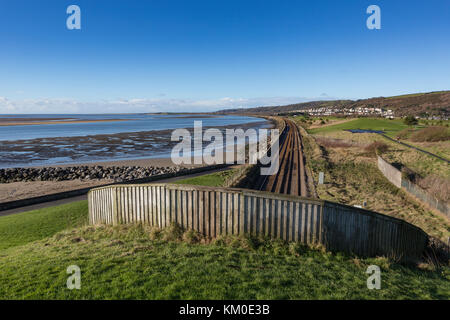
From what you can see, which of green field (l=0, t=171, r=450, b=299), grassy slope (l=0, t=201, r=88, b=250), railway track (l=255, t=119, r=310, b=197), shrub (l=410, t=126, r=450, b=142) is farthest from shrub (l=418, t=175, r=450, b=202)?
grassy slope (l=0, t=201, r=88, b=250)

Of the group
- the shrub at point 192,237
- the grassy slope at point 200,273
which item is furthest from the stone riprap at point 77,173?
the grassy slope at point 200,273

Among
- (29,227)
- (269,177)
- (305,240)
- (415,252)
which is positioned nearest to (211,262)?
(305,240)

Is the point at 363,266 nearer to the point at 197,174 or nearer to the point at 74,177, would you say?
the point at 197,174

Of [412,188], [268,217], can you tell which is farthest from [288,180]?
[268,217]

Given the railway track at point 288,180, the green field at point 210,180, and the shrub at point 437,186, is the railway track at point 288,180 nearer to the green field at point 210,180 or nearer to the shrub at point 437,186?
the green field at point 210,180

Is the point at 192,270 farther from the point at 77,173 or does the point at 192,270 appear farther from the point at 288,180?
the point at 77,173
